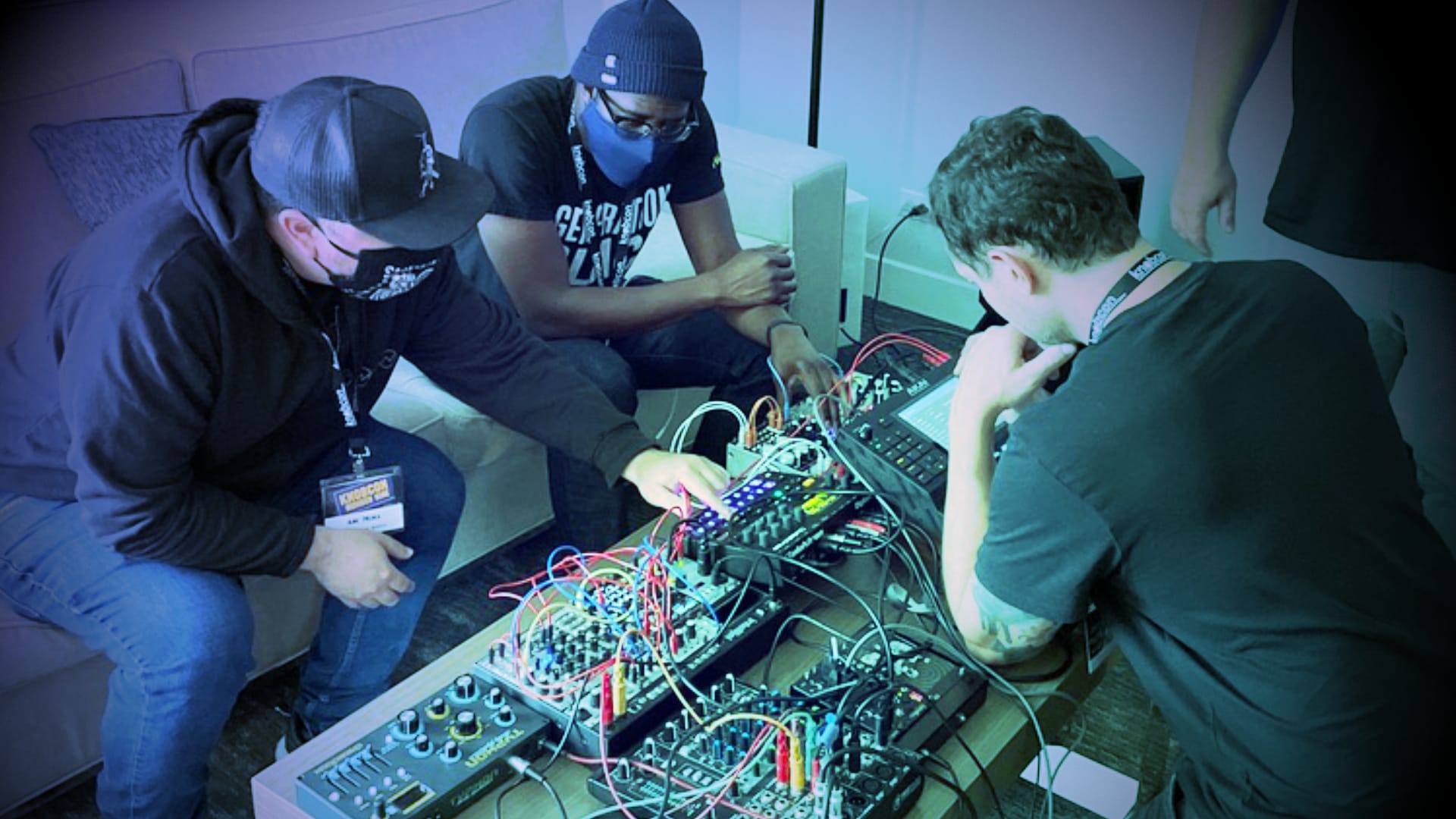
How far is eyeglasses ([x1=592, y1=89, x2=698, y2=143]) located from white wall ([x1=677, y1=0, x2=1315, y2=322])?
3.59 feet

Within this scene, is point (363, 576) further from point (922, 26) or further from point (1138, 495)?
point (922, 26)

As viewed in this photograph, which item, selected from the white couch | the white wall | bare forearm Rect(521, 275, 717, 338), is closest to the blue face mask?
bare forearm Rect(521, 275, 717, 338)

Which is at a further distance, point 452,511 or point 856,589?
point 452,511

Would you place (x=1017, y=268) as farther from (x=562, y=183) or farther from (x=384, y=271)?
(x=562, y=183)

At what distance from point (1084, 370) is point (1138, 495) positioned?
0.15m

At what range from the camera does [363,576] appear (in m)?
1.68

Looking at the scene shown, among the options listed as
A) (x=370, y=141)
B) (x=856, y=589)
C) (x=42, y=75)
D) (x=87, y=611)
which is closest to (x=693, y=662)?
(x=856, y=589)

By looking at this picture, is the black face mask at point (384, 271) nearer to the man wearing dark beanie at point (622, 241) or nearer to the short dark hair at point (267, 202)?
the short dark hair at point (267, 202)

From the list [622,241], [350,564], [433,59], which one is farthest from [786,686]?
[433,59]

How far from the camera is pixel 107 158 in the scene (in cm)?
202

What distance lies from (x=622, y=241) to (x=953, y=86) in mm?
1124

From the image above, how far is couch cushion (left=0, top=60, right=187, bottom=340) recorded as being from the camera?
1950 millimetres

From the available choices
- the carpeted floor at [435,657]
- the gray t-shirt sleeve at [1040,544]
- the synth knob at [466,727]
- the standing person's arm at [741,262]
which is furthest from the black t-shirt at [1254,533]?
the standing person's arm at [741,262]

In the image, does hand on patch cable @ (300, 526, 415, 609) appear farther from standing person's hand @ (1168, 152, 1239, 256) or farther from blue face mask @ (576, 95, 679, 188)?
standing person's hand @ (1168, 152, 1239, 256)
